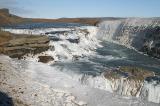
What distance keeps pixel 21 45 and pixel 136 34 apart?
Result: 25831mm

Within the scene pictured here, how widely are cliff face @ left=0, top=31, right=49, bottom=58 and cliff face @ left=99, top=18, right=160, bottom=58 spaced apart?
13981 mm

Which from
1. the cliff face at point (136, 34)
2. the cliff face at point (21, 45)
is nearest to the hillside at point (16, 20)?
the cliff face at point (136, 34)

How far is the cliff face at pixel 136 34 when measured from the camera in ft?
123

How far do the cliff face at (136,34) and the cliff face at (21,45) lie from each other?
1398cm

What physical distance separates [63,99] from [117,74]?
19.9 feet

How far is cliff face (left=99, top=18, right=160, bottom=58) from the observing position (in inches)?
1481

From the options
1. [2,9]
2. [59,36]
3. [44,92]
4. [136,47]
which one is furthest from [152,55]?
[2,9]

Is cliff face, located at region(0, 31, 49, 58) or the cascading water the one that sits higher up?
cliff face, located at region(0, 31, 49, 58)

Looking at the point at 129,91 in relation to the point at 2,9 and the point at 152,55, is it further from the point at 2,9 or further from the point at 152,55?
the point at 2,9

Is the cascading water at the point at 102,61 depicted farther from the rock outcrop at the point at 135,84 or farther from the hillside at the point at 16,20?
the hillside at the point at 16,20

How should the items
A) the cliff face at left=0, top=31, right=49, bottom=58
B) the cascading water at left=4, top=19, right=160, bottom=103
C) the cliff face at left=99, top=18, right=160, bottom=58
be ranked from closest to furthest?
the cascading water at left=4, top=19, right=160, bottom=103 < the cliff face at left=0, top=31, right=49, bottom=58 < the cliff face at left=99, top=18, right=160, bottom=58

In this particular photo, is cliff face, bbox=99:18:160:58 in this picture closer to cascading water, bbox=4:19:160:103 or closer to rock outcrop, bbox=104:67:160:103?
cascading water, bbox=4:19:160:103

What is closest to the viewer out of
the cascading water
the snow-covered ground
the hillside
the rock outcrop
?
the snow-covered ground

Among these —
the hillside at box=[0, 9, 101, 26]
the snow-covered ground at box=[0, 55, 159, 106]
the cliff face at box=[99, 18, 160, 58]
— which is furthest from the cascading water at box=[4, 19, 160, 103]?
the hillside at box=[0, 9, 101, 26]
